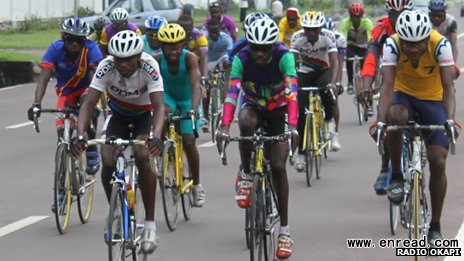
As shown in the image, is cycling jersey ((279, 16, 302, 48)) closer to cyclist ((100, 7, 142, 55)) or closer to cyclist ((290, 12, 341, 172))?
cyclist ((100, 7, 142, 55))

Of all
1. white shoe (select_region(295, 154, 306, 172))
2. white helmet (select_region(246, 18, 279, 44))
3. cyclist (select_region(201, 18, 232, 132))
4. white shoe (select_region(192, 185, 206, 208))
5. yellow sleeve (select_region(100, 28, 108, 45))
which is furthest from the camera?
cyclist (select_region(201, 18, 232, 132))

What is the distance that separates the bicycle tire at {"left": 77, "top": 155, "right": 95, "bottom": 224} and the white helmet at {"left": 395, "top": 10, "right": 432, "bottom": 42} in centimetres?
379

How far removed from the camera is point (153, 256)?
36.9ft

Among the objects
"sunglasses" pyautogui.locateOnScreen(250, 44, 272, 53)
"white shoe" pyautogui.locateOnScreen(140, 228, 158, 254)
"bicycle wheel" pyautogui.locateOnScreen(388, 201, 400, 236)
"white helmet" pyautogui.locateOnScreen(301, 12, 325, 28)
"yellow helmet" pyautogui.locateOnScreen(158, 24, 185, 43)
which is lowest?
"bicycle wheel" pyautogui.locateOnScreen(388, 201, 400, 236)

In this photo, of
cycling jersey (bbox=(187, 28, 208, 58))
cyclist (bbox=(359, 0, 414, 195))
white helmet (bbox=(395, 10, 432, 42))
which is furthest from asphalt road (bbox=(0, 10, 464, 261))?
white helmet (bbox=(395, 10, 432, 42))

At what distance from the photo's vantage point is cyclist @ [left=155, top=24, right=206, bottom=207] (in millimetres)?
12977

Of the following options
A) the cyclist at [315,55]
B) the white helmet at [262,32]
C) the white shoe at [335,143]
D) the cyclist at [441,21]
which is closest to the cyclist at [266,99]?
the white helmet at [262,32]

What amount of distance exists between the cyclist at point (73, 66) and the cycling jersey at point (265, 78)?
8.60ft

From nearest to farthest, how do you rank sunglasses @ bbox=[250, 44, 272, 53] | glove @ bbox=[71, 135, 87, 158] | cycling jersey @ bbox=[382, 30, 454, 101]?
glove @ bbox=[71, 135, 87, 158]
cycling jersey @ bbox=[382, 30, 454, 101]
sunglasses @ bbox=[250, 44, 272, 53]

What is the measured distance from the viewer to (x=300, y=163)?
51.0 feet

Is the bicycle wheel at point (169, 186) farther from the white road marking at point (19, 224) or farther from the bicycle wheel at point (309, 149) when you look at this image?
the bicycle wheel at point (309, 149)

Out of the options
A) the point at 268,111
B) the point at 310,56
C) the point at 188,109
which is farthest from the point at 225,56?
the point at 268,111

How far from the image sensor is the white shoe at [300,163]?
50.9ft

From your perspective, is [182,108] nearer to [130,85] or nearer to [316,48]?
[130,85]
